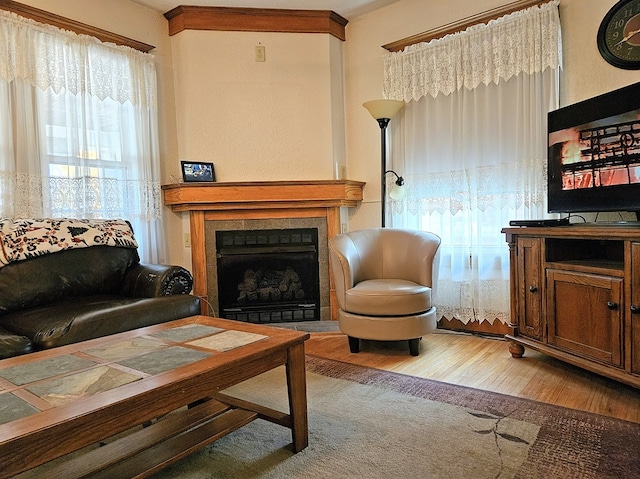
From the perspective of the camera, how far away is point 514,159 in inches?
117

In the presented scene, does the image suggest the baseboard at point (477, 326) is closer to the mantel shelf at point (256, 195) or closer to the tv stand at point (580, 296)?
the tv stand at point (580, 296)

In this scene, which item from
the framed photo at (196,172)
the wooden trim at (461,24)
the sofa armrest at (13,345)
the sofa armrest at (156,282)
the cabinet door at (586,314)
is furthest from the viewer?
the framed photo at (196,172)

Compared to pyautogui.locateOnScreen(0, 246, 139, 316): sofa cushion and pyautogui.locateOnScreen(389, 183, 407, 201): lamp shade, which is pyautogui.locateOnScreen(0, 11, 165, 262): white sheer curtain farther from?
pyautogui.locateOnScreen(389, 183, 407, 201): lamp shade

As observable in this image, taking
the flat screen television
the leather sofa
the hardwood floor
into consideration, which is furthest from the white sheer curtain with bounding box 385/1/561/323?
the leather sofa

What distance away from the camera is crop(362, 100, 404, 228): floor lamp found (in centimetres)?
333

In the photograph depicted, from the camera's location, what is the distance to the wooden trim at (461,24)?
2.90 metres

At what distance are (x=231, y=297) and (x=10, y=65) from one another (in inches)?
86.4

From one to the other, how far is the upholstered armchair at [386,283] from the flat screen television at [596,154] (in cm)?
82

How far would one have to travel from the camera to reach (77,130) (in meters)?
3.04

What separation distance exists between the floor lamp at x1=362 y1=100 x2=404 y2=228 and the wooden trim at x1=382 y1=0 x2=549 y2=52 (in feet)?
1.73

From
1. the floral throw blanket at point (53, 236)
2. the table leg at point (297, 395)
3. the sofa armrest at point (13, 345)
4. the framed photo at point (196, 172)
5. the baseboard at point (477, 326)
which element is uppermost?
the framed photo at point (196, 172)

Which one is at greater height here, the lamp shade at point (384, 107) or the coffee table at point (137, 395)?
the lamp shade at point (384, 107)

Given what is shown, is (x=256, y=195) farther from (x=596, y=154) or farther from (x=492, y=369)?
(x=596, y=154)

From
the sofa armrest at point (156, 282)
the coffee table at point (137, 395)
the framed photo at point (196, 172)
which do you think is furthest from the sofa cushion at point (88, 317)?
the framed photo at point (196, 172)
